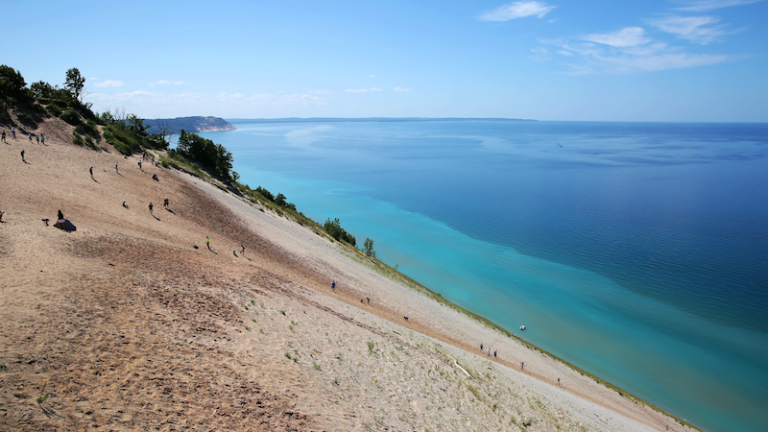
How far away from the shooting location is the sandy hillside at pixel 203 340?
10.5 metres

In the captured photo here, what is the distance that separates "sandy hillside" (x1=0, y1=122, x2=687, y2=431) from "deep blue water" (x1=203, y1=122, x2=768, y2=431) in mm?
9307

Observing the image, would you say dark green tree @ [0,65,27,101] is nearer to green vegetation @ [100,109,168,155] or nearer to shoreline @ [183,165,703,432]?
green vegetation @ [100,109,168,155]

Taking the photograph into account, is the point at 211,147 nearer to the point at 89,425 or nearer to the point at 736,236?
the point at 89,425

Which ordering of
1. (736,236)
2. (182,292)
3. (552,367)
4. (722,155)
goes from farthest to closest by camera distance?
(722,155) → (736,236) → (552,367) → (182,292)

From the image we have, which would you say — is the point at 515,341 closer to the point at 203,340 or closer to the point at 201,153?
the point at 203,340

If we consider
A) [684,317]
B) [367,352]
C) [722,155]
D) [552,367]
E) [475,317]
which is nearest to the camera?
[367,352]

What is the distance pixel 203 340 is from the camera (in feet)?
46.4

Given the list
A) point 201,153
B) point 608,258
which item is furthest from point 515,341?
point 201,153

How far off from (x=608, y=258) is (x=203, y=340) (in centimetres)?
6196

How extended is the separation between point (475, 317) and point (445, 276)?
1495 cm

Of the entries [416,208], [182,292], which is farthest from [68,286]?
[416,208]

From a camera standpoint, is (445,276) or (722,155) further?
(722,155)

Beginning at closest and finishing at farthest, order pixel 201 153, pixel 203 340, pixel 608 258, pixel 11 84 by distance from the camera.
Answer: pixel 203 340, pixel 11 84, pixel 201 153, pixel 608 258

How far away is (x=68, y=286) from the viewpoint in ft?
46.6
